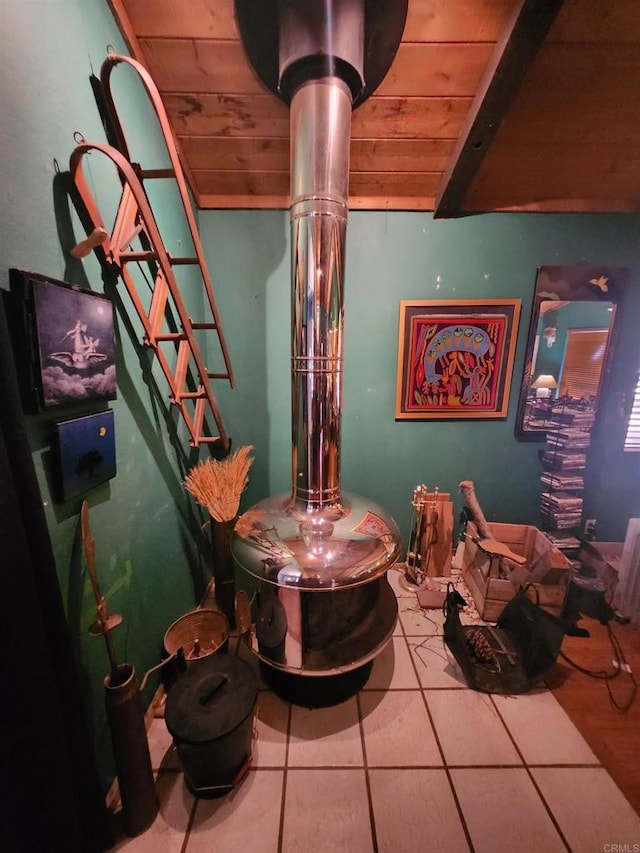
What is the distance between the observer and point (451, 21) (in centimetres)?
109

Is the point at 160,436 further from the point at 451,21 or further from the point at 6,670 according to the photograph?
the point at 451,21

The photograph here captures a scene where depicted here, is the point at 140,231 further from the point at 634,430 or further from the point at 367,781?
the point at 634,430

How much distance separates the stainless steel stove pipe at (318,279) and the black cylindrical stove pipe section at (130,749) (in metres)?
0.70

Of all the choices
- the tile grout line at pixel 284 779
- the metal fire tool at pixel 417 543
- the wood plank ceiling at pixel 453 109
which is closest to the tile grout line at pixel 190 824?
the tile grout line at pixel 284 779

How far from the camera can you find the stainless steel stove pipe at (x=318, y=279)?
3.58 ft

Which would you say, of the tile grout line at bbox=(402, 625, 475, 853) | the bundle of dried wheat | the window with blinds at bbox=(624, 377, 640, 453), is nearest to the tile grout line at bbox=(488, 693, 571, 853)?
the tile grout line at bbox=(402, 625, 475, 853)

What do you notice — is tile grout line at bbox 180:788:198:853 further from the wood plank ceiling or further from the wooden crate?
the wood plank ceiling

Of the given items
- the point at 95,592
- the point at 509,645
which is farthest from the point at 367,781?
the point at 95,592

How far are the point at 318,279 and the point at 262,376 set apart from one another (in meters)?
0.85

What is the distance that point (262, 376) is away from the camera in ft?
6.27

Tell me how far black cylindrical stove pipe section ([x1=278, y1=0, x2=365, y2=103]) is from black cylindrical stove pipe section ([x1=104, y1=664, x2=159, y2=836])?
184cm

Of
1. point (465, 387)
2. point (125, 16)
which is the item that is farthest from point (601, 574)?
point (125, 16)

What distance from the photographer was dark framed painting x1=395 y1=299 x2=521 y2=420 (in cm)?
183

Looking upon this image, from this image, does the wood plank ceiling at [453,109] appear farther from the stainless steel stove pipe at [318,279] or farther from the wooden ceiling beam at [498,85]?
the stainless steel stove pipe at [318,279]
